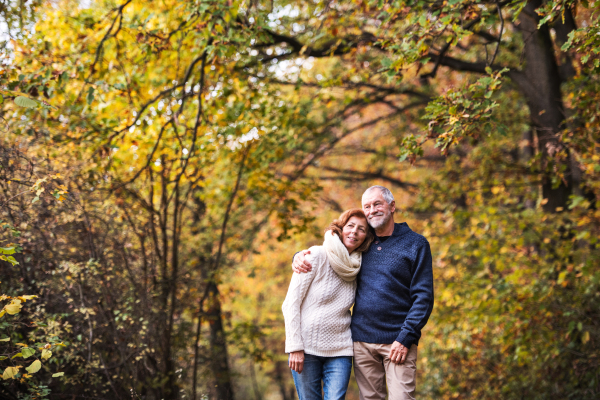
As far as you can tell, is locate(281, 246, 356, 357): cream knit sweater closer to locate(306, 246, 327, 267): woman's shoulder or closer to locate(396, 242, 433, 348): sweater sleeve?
locate(306, 246, 327, 267): woman's shoulder

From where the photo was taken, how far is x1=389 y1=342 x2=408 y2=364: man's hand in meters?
2.79

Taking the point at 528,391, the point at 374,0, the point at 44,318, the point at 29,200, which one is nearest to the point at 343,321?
the point at 44,318

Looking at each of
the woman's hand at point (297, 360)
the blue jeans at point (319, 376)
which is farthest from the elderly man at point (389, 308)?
the woman's hand at point (297, 360)

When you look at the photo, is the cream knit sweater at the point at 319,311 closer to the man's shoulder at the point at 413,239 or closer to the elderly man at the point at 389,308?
the elderly man at the point at 389,308

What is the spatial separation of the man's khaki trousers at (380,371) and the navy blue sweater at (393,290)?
7cm

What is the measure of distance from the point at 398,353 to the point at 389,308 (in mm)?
287

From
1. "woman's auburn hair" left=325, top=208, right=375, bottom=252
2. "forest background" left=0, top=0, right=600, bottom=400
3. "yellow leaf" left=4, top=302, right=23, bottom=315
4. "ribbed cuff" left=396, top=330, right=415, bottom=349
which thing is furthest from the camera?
"forest background" left=0, top=0, right=600, bottom=400

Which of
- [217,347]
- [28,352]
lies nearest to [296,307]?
[28,352]

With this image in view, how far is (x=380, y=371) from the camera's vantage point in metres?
2.99

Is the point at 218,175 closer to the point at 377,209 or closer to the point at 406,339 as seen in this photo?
the point at 377,209

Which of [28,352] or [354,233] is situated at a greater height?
[354,233]

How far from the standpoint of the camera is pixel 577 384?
4938mm

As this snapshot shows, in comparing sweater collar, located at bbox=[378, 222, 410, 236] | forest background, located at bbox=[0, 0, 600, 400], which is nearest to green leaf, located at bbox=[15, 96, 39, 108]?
forest background, located at bbox=[0, 0, 600, 400]

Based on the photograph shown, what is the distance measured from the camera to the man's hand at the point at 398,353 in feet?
9.16
